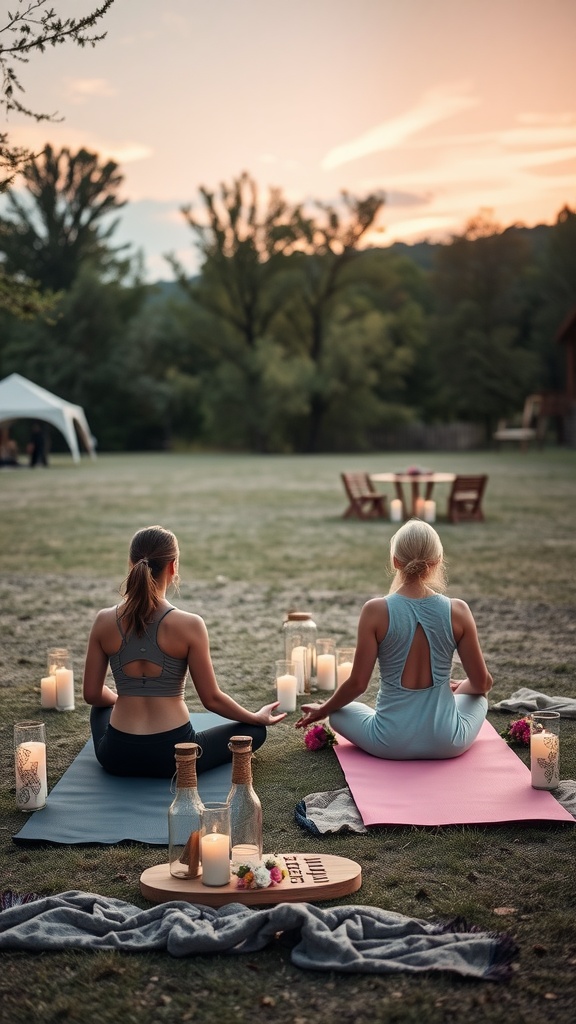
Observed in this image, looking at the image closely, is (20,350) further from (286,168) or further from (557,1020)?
(557,1020)

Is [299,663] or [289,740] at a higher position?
[299,663]

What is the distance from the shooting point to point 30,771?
4.56 m

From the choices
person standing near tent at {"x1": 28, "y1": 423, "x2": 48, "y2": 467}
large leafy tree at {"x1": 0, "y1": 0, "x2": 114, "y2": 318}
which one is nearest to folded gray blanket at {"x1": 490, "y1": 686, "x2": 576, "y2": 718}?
large leafy tree at {"x1": 0, "y1": 0, "x2": 114, "y2": 318}

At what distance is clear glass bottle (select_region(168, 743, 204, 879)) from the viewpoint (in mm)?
3611

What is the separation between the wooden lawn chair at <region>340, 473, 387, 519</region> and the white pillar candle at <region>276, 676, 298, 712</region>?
1115cm

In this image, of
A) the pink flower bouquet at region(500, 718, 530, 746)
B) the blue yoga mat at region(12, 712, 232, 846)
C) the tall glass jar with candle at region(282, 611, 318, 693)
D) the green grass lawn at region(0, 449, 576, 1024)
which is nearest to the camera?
the green grass lawn at region(0, 449, 576, 1024)

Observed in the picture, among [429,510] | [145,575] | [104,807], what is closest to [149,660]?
[145,575]

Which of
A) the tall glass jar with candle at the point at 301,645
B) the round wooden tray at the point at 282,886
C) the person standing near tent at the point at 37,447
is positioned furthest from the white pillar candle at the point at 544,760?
the person standing near tent at the point at 37,447

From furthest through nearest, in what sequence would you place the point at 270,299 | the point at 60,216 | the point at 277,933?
the point at 60,216 → the point at 270,299 → the point at 277,933

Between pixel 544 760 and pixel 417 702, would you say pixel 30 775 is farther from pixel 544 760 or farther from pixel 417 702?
pixel 544 760

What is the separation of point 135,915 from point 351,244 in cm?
4908

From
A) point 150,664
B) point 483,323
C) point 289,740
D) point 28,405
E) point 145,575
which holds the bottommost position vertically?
point 289,740

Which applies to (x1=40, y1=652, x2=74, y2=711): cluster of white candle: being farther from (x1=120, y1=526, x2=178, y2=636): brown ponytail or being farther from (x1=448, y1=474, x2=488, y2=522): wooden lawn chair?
(x1=448, y1=474, x2=488, y2=522): wooden lawn chair

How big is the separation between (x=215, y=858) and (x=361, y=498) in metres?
14.1
